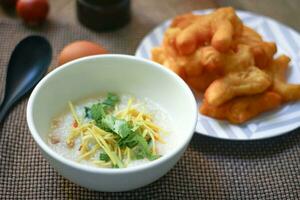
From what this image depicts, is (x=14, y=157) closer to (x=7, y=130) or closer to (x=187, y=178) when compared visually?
(x=7, y=130)

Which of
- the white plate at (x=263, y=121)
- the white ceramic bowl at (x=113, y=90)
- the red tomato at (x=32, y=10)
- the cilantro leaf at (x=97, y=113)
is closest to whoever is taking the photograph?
the white ceramic bowl at (x=113, y=90)

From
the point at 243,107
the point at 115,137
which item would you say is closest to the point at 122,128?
the point at 115,137

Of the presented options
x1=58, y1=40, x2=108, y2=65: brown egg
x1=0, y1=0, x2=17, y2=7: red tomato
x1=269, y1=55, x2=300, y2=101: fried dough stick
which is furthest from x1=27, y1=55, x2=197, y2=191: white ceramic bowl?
x1=0, y1=0, x2=17, y2=7: red tomato

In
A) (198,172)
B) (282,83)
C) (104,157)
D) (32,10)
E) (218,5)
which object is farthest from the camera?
(218,5)

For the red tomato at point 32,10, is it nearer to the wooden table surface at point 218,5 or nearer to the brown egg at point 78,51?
the wooden table surface at point 218,5

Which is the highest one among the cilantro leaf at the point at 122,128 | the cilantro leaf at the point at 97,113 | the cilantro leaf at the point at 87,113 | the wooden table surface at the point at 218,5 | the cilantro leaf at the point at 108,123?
the cilantro leaf at the point at 122,128

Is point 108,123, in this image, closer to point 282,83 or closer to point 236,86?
point 236,86

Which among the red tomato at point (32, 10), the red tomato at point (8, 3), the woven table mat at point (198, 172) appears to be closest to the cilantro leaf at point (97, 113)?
the woven table mat at point (198, 172)
